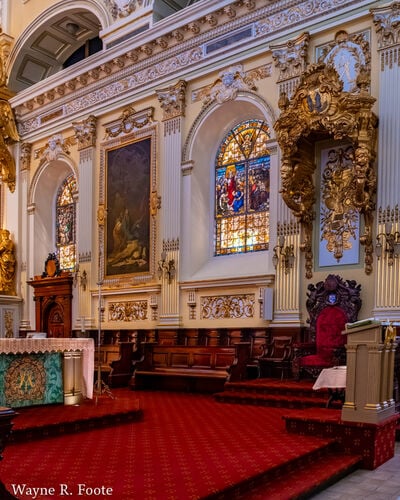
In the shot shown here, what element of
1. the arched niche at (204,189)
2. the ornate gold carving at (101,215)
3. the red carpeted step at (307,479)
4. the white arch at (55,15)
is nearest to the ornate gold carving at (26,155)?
the white arch at (55,15)

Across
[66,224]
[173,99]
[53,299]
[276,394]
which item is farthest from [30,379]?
[66,224]

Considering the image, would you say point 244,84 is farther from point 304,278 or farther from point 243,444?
point 243,444

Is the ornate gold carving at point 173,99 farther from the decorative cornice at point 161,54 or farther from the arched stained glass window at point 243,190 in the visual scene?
the arched stained glass window at point 243,190

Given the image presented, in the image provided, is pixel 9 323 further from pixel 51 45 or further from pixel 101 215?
pixel 51 45

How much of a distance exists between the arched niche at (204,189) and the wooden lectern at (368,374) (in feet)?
18.2

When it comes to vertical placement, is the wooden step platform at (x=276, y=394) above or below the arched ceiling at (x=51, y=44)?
below

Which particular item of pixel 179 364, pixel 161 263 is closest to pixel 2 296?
pixel 161 263

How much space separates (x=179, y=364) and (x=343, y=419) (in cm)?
539

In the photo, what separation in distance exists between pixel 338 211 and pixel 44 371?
5.41 metres

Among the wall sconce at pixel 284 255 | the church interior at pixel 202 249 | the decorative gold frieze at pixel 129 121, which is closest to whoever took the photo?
the church interior at pixel 202 249

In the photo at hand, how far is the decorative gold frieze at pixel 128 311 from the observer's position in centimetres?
1277

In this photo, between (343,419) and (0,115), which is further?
(0,115)

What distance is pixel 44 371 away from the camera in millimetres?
7227

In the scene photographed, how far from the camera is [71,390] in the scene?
24.7 ft
